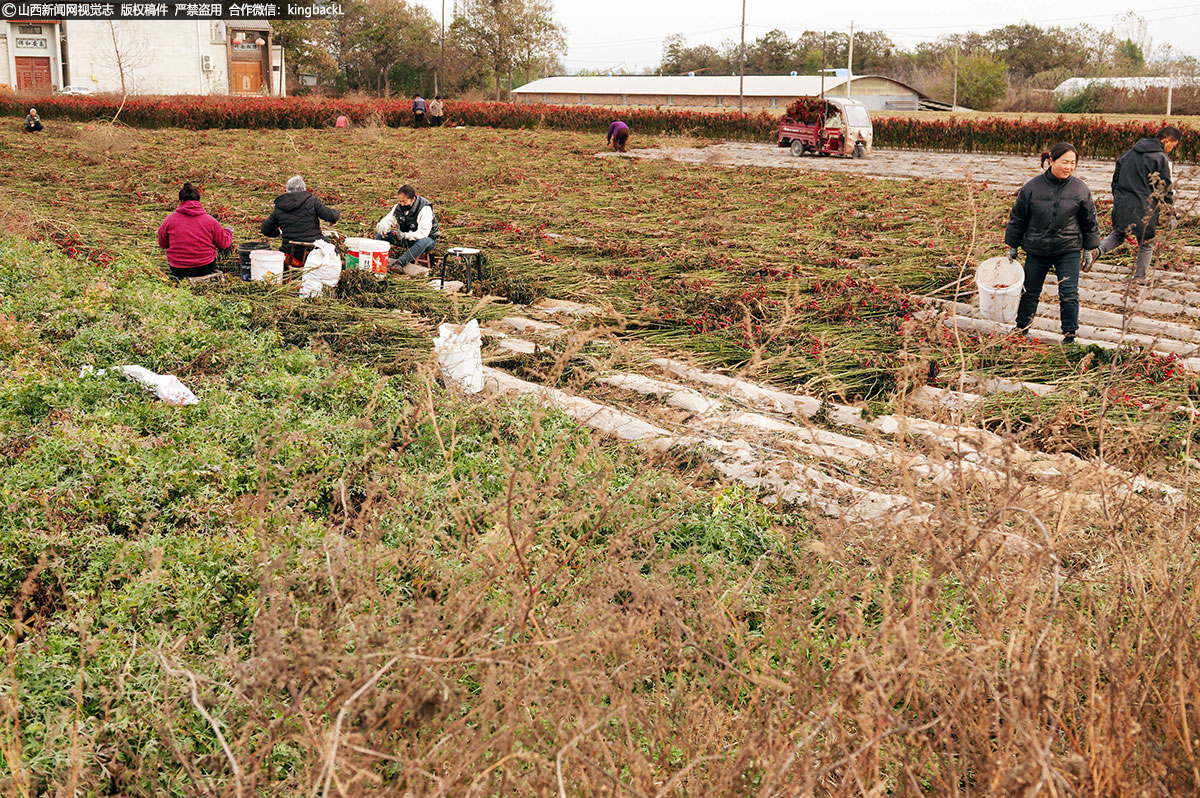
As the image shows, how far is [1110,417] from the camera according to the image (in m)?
5.93

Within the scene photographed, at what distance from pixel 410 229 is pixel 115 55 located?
170 ft

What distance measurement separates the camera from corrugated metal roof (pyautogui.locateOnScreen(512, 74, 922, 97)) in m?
63.8

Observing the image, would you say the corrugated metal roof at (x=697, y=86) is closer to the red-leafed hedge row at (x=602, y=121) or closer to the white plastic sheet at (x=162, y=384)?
the red-leafed hedge row at (x=602, y=121)

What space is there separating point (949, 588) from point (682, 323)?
4612 mm

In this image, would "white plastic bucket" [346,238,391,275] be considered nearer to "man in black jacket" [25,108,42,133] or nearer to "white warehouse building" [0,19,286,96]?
"man in black jacket" [25,108,42,133]

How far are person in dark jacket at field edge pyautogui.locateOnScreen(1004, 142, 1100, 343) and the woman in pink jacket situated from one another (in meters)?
7.21

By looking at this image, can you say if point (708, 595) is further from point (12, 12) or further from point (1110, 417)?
point (12, 12)

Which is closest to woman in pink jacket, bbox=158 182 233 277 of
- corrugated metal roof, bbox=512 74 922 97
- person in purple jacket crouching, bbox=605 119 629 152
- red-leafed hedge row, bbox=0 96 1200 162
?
person in purple jacket crouching, bbox=605 119 629 152

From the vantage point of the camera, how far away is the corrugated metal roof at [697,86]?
209ft

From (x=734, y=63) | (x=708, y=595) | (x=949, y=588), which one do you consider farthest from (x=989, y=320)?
(x=734, y=63)

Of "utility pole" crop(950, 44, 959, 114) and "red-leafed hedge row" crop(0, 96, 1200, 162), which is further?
"utility pole" crop(950, 44, 959, 114)

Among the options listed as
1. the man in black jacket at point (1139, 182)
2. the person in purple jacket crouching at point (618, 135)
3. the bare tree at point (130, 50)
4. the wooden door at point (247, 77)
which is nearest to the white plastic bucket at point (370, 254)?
the man in black jacket at point (1139, 182)

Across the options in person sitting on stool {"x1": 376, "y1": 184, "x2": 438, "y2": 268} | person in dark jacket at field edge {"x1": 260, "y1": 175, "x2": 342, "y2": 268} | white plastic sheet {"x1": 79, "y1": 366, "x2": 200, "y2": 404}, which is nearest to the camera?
white plastic sheet {"x1": 79, "y1": 366, "x2": 200, "y2": 404}

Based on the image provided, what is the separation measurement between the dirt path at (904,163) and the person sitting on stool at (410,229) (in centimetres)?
1136
